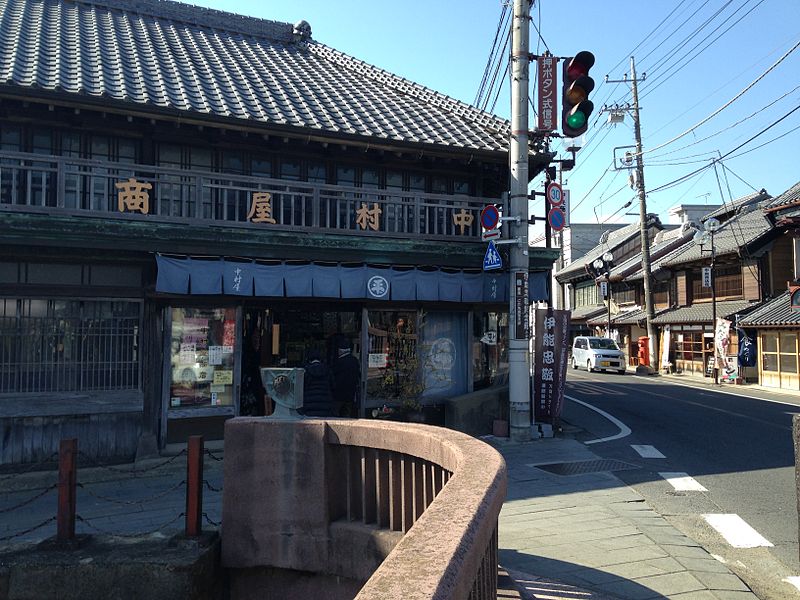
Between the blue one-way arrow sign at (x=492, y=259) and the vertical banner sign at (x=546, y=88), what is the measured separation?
2665 millimetres

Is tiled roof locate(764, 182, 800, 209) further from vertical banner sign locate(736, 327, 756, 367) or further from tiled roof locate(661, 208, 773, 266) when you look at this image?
vertical banner sign locate(736, 327, 756, 367)

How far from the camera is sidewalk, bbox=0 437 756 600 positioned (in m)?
5.18

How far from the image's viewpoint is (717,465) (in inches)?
395

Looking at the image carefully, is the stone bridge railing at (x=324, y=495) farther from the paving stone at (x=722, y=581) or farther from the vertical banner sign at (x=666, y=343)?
the vertical banner sign at (x=666, y=343)

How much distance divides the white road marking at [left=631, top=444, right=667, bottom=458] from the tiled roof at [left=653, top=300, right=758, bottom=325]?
789 inches

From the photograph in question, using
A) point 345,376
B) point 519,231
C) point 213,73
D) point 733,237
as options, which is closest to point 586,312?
point 733,237

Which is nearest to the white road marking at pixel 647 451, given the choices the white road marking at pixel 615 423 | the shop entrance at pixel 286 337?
the white road marking at pixel 615 423

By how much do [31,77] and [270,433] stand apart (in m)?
7.85

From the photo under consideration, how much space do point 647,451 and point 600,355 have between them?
943 inches

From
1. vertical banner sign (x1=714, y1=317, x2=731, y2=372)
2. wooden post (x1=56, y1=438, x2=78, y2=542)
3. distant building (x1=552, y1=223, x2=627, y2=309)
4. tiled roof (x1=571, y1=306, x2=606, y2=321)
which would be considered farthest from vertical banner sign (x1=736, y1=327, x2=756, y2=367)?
distant building (x1=552, y1=223, x2=627, y2=309)

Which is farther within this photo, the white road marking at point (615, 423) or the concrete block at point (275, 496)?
the white road marking at point (615, 423)

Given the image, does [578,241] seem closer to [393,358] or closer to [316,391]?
[393,358]

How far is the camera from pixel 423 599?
177 cm

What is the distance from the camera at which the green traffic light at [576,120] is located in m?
10.1
